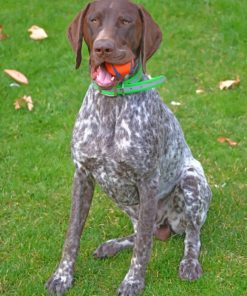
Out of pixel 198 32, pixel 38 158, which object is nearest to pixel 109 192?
pixel 38 158

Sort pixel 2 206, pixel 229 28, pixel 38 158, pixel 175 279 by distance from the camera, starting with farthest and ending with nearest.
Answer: pixel 229 28 → pixel 38 158 → pixel 2 206 → pixel 175 279

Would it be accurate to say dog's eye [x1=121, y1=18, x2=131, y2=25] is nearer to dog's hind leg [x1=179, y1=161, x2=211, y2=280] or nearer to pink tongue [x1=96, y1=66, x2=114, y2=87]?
pink tongue [x1=96, y1=66, x2=114, y2=87]

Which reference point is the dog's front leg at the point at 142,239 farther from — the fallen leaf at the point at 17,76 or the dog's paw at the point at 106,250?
the fallen leaf at the point at 17,76

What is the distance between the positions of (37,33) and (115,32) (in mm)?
4684

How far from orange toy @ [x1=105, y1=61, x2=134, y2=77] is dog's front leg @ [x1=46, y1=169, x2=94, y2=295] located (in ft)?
2.78

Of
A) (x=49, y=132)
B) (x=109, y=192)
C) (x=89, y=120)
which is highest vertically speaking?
(x=89, y=120)

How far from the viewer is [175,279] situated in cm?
482

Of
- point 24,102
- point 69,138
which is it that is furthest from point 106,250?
point 24,102

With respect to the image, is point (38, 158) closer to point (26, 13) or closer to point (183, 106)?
point (183, 106)

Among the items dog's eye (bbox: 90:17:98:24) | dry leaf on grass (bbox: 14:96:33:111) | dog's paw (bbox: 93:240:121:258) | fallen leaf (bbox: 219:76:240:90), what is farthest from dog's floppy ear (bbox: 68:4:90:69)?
fallen leaf (bbox: 219:76:240:90)

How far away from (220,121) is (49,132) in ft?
5.73

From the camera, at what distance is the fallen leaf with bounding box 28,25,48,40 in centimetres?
852

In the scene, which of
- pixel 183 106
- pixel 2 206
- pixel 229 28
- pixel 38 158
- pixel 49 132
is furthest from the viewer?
pixel 229 28

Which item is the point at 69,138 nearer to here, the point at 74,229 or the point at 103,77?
the point at 74,229
